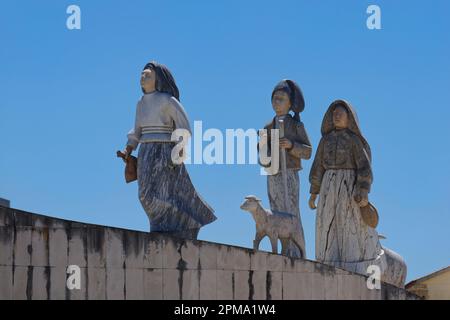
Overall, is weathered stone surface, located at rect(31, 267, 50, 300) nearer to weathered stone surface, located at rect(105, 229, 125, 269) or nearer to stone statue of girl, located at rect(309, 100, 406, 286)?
weathered stone surface, located at rect(105, 229, 125, 269)

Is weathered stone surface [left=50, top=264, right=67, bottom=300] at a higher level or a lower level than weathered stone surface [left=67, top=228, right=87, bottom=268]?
lower

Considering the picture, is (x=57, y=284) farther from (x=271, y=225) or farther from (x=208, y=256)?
(x=271, y=225)

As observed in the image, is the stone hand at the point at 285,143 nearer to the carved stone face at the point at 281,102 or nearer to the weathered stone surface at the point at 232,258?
the carved stone face at the point at 281,102

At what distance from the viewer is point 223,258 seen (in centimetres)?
1141

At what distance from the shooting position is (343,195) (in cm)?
1405

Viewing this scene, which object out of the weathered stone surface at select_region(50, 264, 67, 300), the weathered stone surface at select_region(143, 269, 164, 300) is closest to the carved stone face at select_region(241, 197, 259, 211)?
the weathered stone surface at select_region(143, 269, 164, 300)

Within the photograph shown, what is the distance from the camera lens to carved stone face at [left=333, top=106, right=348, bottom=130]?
46.2 ft

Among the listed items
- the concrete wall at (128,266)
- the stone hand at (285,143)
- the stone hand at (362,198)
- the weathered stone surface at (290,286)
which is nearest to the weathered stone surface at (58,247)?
the concrete wall at (128,266)

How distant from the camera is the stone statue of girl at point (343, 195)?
14.0m

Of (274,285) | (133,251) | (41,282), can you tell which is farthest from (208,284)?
(41,282)

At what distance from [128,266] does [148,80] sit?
117 inches
